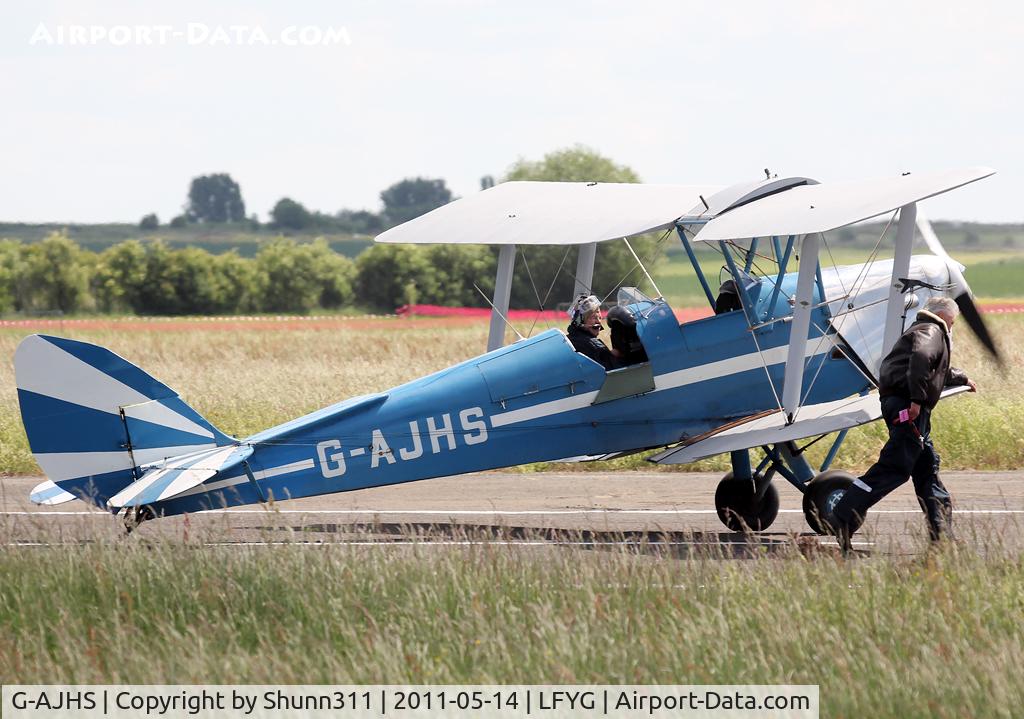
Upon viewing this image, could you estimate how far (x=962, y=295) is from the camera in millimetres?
10781

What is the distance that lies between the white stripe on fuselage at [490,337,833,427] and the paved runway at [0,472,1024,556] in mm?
837

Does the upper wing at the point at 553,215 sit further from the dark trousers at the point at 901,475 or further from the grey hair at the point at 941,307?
the dark trousers at the point at 901,475

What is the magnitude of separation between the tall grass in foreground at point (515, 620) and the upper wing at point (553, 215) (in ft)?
11.7

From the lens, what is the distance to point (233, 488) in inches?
342

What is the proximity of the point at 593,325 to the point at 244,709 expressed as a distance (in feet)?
17.0

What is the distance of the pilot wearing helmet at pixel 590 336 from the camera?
9.67m

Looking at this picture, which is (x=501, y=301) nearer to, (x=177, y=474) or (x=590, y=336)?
(x=590, y=336)

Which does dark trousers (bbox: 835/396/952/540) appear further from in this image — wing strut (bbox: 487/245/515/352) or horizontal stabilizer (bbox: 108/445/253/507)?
horizontal stabilizer (bbox: 108/445/253/507)

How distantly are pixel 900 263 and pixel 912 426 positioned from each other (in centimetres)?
158

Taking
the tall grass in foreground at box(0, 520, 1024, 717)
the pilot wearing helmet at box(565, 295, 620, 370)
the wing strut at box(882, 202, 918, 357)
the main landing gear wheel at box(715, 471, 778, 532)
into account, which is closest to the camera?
the tall grass in foreground at box(0, 520, 1024, 717)

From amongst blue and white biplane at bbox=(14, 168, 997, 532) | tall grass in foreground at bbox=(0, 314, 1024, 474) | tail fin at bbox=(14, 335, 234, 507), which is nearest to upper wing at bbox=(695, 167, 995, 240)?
blue and white biplane at bbox=(14, 168, 997, 532)

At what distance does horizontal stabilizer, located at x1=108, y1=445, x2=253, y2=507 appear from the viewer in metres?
8.16

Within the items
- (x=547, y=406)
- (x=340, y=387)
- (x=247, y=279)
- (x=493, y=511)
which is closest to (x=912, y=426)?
(x=547, y=406)

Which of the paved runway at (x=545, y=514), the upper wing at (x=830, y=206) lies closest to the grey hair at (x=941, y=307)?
the upper wing at (x=830, y=206)
